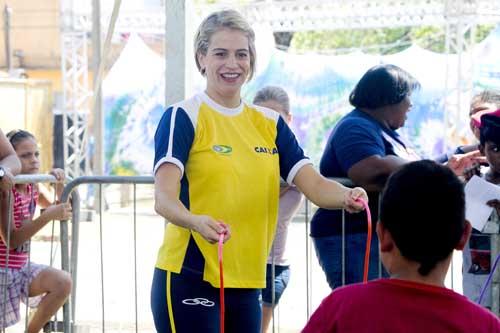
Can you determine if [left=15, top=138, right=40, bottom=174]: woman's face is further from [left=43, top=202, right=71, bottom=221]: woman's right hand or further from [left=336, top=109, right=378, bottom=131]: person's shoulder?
[left=336, top=109, right=378, bottom=131]: person's shoulder

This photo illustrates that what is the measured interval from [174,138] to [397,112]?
1.82m

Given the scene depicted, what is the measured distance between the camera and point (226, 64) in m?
3.54

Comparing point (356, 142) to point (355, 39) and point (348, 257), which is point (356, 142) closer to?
point (348, 257)

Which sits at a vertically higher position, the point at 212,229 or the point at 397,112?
the point at 397,112

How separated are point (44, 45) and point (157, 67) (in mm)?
10729

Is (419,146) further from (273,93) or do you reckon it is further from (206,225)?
(206,225)

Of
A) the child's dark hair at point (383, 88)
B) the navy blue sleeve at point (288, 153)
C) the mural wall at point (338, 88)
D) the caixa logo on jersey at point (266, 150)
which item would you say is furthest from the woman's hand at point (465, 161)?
the mural wall at point (338, 88)

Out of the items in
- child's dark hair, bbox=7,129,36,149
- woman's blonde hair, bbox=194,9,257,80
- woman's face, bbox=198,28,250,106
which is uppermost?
woman's blonde hair, bbox=194,9,257,80

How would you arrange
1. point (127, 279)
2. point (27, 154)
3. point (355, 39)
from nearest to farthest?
1. point (27, 154)
2. point (127, 279)
3. point (355, 39)

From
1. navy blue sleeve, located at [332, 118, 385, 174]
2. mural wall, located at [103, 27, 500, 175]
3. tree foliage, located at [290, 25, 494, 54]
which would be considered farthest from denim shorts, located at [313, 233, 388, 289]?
tree foliage, located at [290, 25, 494, 54]

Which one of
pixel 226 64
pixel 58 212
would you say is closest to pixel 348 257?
pixel 226 64

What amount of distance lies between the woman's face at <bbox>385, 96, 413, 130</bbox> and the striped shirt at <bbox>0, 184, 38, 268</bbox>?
2.35 m

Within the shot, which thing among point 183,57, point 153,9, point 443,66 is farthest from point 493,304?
point 153,9

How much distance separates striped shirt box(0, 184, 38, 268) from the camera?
5891 mm
